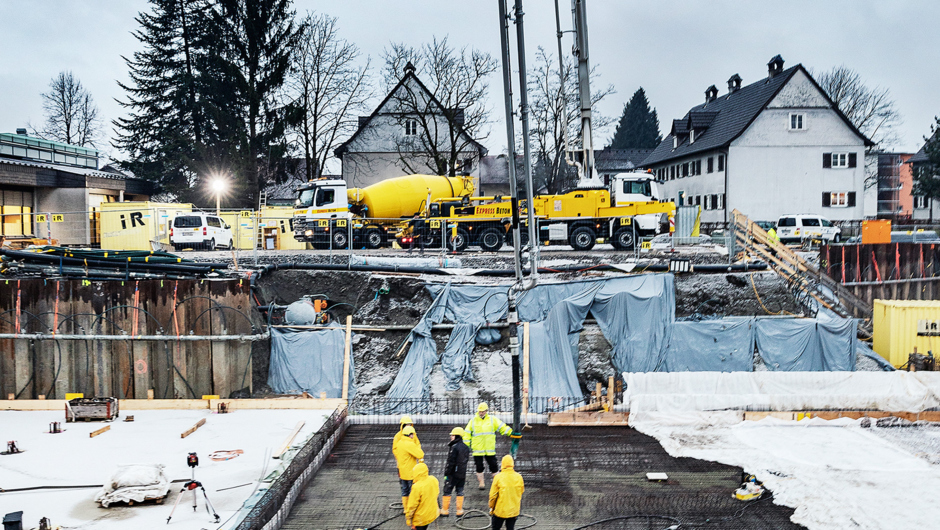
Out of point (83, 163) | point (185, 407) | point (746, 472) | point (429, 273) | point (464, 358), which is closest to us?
point (746, 472)

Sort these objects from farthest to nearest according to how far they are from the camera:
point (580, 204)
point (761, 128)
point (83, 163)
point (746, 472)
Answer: point (761, 128), point (83, 163), point (580, 204), point (746, 472)

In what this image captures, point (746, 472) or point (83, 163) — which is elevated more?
point (83, 163)

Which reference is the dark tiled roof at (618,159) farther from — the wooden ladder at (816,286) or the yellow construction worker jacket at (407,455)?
the yellow construction worker jacket at (407,455)

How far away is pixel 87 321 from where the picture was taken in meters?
13.4

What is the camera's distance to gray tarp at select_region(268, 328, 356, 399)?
578 inches

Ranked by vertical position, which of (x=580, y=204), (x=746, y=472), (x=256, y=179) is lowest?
(x=746, y=472)

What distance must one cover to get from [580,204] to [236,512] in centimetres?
1777

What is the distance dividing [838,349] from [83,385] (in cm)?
1682

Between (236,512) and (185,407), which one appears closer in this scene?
(236,512)

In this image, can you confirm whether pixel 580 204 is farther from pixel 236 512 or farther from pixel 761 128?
pixel 761 128

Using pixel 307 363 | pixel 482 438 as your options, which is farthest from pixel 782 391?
pixel 307 363

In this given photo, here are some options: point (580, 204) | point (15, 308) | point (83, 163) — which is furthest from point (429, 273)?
point (83, 163)

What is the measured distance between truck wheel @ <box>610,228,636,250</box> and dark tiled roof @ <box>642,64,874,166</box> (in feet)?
64.0

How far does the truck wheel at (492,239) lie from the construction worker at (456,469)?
1551 centimetres
